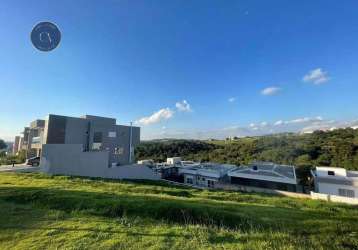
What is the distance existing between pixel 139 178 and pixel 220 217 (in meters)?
19.6

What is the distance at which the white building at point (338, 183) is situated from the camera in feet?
59.1

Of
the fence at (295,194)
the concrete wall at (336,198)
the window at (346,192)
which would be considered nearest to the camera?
the concrete wall at (336,198)

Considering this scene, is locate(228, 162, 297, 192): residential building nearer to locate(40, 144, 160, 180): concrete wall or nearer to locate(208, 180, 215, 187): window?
locate(208, 180, 215, 187): window

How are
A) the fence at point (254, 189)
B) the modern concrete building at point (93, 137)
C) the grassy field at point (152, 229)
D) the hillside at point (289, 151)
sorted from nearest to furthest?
the grassy field at point (152, 229) < the fence at point (254, 189) < the modern concrete building at point (93, 137) < the hillside at point (289, 151)

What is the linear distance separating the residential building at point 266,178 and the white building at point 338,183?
2.17 m

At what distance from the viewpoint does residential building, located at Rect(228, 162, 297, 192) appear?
20297 millimetres

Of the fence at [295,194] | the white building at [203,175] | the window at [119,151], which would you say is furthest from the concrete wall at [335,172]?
the window at [119,151]

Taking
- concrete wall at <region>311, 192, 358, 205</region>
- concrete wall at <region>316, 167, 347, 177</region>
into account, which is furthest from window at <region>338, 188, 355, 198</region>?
concrete wall at <region>311, 192, 358, 205</region>

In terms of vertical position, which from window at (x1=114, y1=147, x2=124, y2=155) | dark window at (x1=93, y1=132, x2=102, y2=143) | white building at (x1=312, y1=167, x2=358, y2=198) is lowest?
white building at (x1=312, y1=167, x2=358, y2=198)

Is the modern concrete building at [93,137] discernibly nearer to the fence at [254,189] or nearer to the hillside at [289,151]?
the fence at [254,189]

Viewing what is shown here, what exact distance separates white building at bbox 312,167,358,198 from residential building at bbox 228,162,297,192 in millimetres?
2166

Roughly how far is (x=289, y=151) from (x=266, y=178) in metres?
21.6

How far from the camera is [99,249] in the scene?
3.33 metres

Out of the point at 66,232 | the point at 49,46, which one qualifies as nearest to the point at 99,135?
the point at 49,46
